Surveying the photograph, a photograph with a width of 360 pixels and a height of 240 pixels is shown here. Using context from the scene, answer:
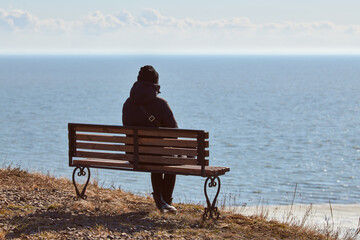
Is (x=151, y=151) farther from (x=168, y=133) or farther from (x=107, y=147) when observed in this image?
(x=107, y=147)

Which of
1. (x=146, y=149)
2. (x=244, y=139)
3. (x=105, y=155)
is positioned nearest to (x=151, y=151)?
(x=146, y=149)

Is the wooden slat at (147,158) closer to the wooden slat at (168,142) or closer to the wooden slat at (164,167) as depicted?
the wooden slat at (164,167)

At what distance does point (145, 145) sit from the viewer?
818 centimetres

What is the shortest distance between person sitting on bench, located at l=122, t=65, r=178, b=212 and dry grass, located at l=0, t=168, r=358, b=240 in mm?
350

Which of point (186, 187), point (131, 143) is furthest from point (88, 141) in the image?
point (186, 187)

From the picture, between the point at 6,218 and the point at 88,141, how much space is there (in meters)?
1.67

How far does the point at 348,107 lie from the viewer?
74.5m

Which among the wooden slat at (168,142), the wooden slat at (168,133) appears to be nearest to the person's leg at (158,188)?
the wooden slat at (168,142)

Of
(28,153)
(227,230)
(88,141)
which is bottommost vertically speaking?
(28,153)

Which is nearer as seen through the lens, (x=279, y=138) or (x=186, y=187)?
(x=186, y=187)

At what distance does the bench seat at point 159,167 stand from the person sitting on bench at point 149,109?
1.20 ft

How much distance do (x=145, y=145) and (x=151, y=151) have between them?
130mm

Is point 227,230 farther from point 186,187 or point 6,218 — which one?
point 186,187

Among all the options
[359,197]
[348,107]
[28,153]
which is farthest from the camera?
[348,107]
